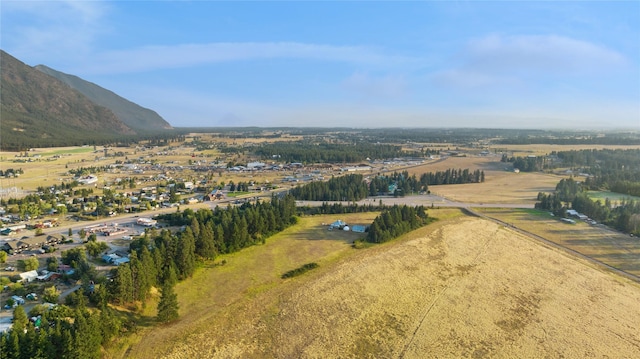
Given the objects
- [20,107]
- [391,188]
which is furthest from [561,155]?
[20,107]

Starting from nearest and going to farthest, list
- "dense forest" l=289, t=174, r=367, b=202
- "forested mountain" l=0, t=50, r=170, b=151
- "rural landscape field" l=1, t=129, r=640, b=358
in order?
"rural landscape field" l=1, t=129, r=640, b=358
"dense forest" l=289, t=174, r=367, b=202
"forested mountain" l=0, t=50, r=170, b=151

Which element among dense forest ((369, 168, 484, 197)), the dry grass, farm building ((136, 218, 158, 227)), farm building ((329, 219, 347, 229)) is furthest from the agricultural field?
farm building ((136, 218, 158, 227))

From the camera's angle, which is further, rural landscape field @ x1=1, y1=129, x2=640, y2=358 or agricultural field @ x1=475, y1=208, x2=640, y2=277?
agricultural field @ x1=475, y1=208, x2=640, y2=277

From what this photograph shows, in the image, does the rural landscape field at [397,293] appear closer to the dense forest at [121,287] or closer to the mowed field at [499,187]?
the dense forest at [121,287]

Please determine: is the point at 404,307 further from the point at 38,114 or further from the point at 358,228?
the point at 38,114

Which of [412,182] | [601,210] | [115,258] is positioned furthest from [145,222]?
[601,210]

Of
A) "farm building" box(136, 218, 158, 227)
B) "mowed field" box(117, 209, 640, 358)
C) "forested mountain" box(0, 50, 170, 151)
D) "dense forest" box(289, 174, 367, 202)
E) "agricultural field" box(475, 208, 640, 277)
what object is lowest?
"mowed field" box(117, 209, 640, 358)

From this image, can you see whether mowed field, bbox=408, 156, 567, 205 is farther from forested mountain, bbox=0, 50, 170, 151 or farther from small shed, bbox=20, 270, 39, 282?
forested mountain, bbox=0, 50, 170, 151
